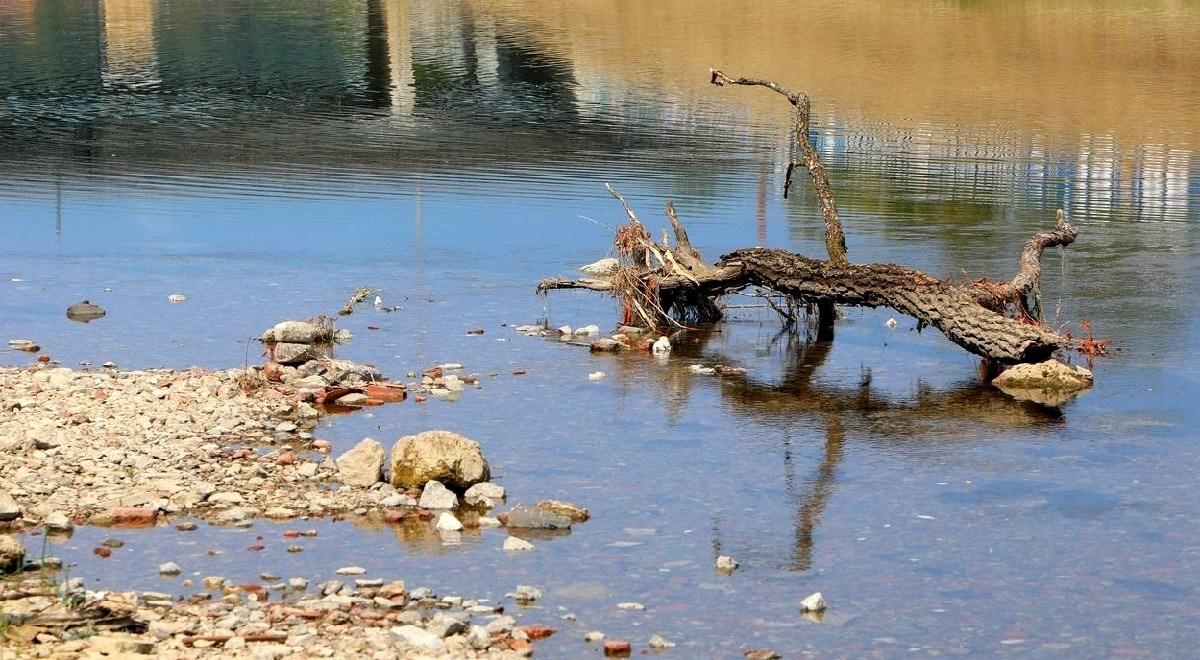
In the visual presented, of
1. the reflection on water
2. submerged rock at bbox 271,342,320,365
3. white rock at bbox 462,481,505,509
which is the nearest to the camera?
white rock at bbox 462,481,505,509

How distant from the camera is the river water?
35.9 ft

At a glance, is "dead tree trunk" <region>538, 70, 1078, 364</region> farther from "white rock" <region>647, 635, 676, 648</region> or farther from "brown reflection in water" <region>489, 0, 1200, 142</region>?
"brown reflection in water" <region>489, 0, 1200, 142</region>

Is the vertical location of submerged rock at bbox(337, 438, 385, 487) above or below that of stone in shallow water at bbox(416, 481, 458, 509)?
above

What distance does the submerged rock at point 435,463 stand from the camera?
40.9ft

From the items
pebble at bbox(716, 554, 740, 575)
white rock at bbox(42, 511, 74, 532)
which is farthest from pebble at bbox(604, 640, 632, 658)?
white rock at bbox(42, 511, 74, 532)

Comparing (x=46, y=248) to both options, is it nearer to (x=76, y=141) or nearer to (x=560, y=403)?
(x=560, y=403)

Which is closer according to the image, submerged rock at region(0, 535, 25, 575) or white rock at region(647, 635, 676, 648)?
white rock at region(647, 635, 676, 648)

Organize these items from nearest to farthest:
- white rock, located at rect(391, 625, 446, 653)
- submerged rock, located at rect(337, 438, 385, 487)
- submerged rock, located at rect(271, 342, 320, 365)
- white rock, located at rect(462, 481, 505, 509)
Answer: white rock, located at rect(391, 625, 446, 653) → white rock, located at rect(462, 481, 505, 509) → submerged rock, located at rect(337, 438, 385, 487) → submerged rock, located at rect(271, 342, 320, 365)

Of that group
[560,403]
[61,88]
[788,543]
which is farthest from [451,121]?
[788,543]

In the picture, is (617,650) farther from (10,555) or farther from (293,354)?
(293,354)

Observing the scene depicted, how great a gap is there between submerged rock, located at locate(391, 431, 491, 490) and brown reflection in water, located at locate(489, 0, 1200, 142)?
3058cm

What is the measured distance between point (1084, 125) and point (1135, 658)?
112 feet

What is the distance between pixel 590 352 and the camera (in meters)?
17.7

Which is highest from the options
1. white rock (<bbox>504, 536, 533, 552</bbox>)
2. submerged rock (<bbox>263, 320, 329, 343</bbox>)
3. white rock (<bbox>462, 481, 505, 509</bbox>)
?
submerged rock (<bbox>263, 320, 329, 343</bbox>)
